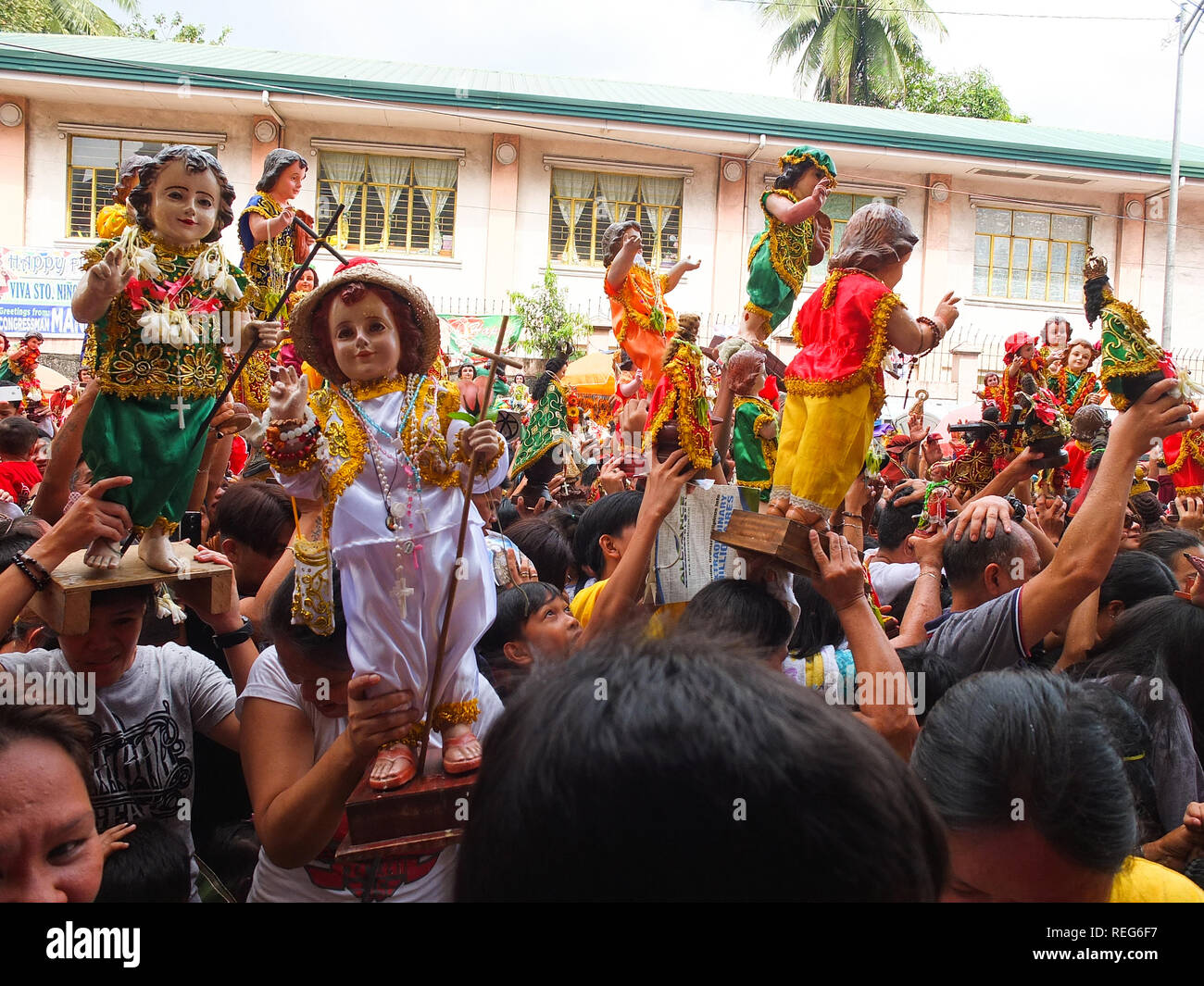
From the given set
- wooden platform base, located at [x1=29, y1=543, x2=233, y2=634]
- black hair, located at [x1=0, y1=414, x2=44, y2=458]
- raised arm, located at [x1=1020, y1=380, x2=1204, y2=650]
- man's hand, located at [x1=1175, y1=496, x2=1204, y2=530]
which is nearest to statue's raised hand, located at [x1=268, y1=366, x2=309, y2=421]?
wooden platform base, located at [x1=29, y1=543, x2=233, y2=634]

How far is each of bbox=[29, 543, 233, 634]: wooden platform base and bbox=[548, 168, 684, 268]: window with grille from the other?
48.8ft

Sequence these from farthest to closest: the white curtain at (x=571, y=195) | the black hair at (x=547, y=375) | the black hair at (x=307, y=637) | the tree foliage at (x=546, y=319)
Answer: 1. the white curtain at (x=571, y=195)
2. the tree foliage at (x=546, y=319)
3. the black hair at (x=547, y=375)
4. the black hair at (x=307, y=637)

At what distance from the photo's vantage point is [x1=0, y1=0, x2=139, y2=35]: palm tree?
2042 cm

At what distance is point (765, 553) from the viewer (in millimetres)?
2695

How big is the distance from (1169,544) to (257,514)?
3729 millimetres

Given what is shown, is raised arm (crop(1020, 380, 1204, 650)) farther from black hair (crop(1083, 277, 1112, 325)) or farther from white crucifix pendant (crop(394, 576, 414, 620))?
white crucifix pendant (crop(394, 576, 414, 620))

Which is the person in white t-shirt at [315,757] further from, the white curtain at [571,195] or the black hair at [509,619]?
the white curtain at [571,195]

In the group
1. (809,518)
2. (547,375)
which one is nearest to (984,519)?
(809,518)

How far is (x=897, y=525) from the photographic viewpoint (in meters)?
5.01

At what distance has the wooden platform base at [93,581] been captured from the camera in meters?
2.43

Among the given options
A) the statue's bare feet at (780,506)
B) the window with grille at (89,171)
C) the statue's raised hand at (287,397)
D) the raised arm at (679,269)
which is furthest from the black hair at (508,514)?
the window with grille at (89,171)

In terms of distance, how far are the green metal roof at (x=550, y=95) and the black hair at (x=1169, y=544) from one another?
528 inches
